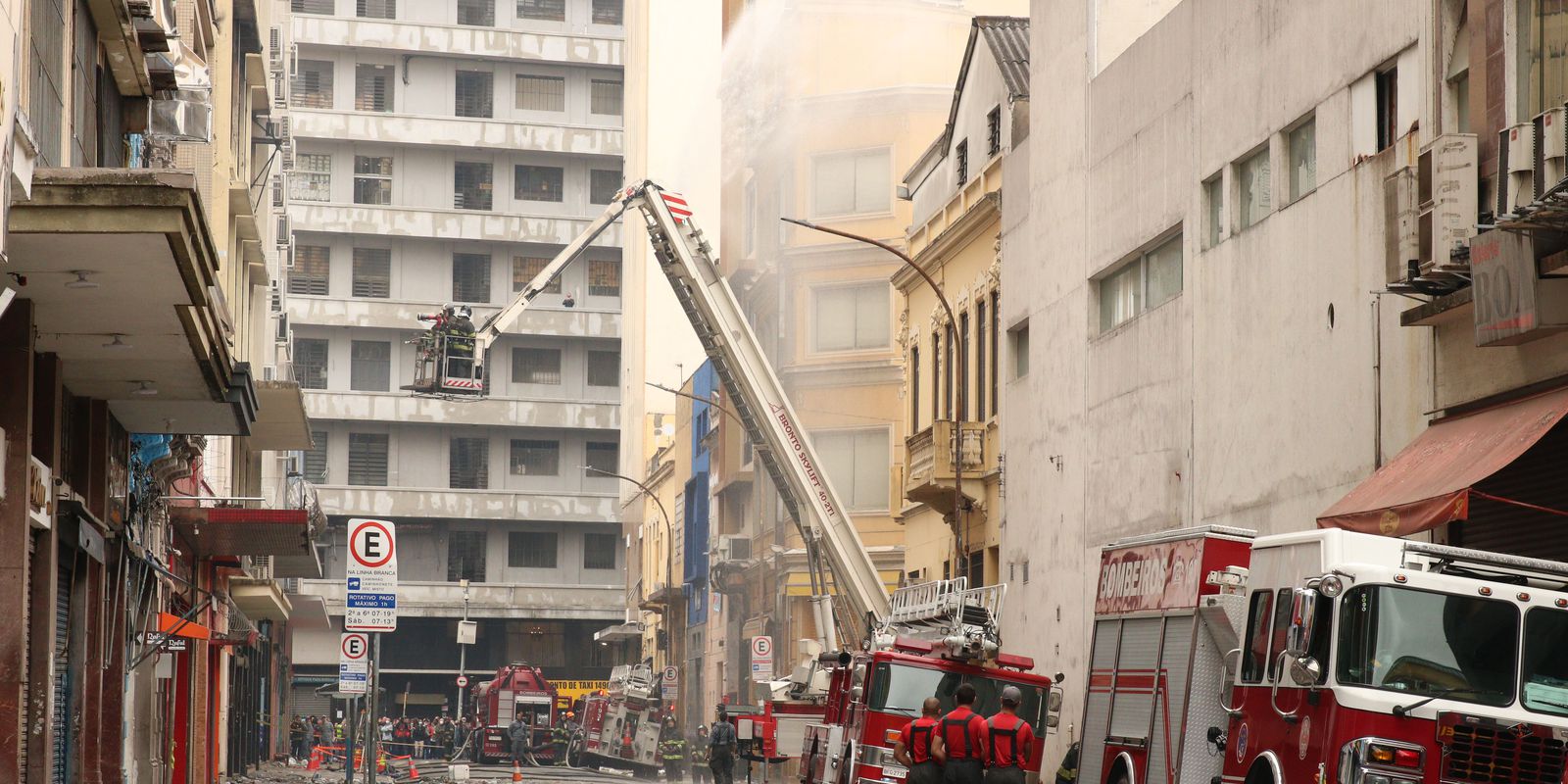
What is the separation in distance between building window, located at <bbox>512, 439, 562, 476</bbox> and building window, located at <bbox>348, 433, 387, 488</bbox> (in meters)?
5.05

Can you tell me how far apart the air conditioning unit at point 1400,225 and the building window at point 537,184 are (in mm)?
63535

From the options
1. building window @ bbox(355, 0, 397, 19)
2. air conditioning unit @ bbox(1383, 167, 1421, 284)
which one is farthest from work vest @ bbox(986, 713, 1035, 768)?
building window @ bbox(355, 0, 397, 19)

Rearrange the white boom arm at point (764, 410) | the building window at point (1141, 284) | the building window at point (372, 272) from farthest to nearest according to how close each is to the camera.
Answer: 1. the building window at point (372, 272)
2. the white boom arm at point (764, 410)
3. the building window at point (1141, 284)

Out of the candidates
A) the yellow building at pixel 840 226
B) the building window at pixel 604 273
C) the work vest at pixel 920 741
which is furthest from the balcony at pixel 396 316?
the work vest at pixel 920 741

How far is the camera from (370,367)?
78875 mm

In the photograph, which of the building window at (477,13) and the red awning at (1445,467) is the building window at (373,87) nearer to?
the building window at (477,13)

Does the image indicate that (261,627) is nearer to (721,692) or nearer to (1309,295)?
(721,692)

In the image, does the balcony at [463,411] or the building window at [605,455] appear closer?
the balcony at [463,411]

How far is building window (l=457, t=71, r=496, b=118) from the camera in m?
79.6

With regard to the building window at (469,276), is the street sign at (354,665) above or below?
below

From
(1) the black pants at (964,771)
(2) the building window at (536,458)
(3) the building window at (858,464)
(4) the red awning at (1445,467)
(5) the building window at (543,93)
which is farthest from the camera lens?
(5) the building window at (543,93)

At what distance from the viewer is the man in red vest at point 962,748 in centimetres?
→ 1556

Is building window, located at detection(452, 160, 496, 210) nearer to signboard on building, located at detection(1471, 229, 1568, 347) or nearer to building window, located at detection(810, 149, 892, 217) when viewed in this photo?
building window, located at detection(810, 149, 892, 217)

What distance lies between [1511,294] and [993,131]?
21.6 metres
